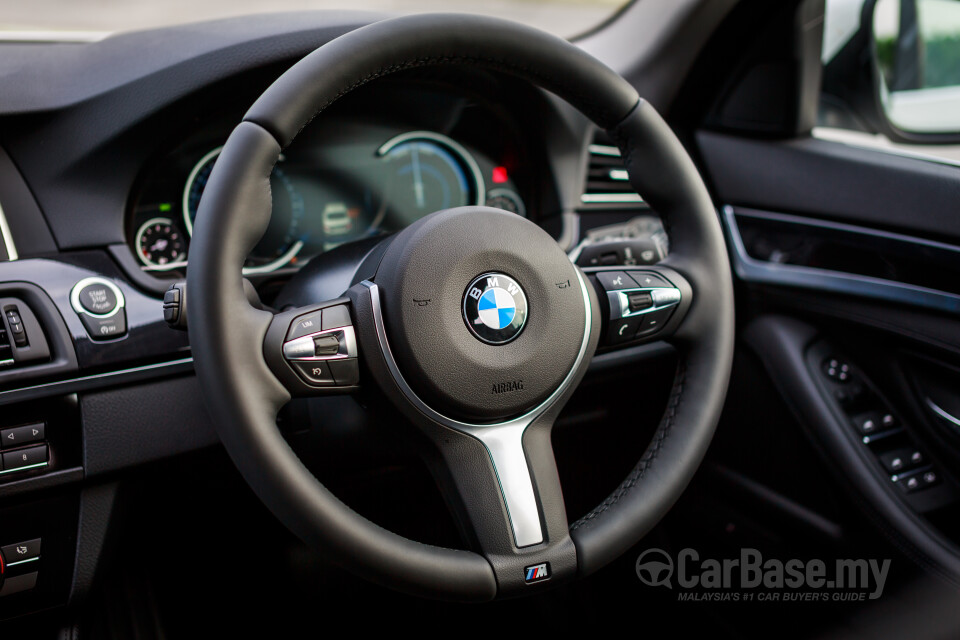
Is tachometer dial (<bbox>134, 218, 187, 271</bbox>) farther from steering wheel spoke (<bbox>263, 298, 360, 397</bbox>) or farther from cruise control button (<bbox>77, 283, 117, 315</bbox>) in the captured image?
steering wheel spoke (<bbox>263, 298, 360, 397</bbox>)

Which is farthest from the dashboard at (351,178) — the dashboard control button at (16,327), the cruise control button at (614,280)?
the cruise control button at (614,280)

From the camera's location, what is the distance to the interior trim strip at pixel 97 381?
42.4 inches

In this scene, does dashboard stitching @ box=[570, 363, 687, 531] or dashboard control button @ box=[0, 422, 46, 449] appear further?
dashboard control button @ box=[0, 422, 46, 449]

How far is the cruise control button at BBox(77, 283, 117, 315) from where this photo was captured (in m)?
1.15

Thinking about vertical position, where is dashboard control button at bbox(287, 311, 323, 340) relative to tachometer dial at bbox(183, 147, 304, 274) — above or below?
below

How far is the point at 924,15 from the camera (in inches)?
67.2

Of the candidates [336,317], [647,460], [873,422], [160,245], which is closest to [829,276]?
[873,422]

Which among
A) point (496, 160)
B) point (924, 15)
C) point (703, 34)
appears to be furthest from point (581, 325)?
point (924, 15)

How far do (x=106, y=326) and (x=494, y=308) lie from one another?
60cm

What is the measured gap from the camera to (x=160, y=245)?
1.32 metres

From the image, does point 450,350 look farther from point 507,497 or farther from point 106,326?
point 106,326

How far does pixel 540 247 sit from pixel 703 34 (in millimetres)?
946

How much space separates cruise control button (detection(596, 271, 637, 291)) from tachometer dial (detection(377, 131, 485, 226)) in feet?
1.87

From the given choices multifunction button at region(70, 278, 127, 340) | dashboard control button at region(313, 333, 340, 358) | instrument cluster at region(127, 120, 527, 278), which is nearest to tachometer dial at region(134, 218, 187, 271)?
instrument cluster at region(127, 120, 527, 278)
